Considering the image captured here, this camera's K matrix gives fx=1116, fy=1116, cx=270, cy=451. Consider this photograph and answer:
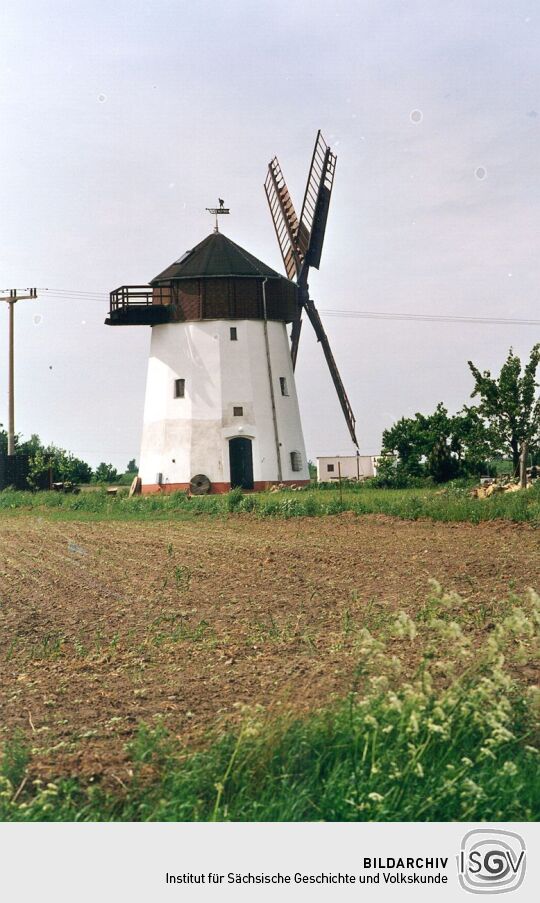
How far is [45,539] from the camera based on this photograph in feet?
72.9

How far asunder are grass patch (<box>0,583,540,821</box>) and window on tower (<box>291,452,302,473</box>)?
108ft

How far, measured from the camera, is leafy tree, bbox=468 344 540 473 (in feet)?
118

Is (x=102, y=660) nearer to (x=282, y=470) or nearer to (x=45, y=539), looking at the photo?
(x=45, y=539)

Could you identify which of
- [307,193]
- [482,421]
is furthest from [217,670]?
[307,193]

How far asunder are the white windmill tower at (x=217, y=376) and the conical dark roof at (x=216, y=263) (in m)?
0.04

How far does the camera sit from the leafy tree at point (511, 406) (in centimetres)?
3591

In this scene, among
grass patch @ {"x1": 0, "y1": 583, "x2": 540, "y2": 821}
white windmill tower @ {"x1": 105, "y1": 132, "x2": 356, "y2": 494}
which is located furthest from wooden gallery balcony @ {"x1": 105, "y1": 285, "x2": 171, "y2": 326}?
grass patch @ {"x1": 0, "y1": 583, "x2": 540, "y2": 821}

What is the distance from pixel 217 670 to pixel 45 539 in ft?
46.5

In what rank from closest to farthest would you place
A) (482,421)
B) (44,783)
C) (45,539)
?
(44,783), (45,539), (482,421)

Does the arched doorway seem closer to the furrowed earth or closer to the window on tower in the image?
the window on tower
